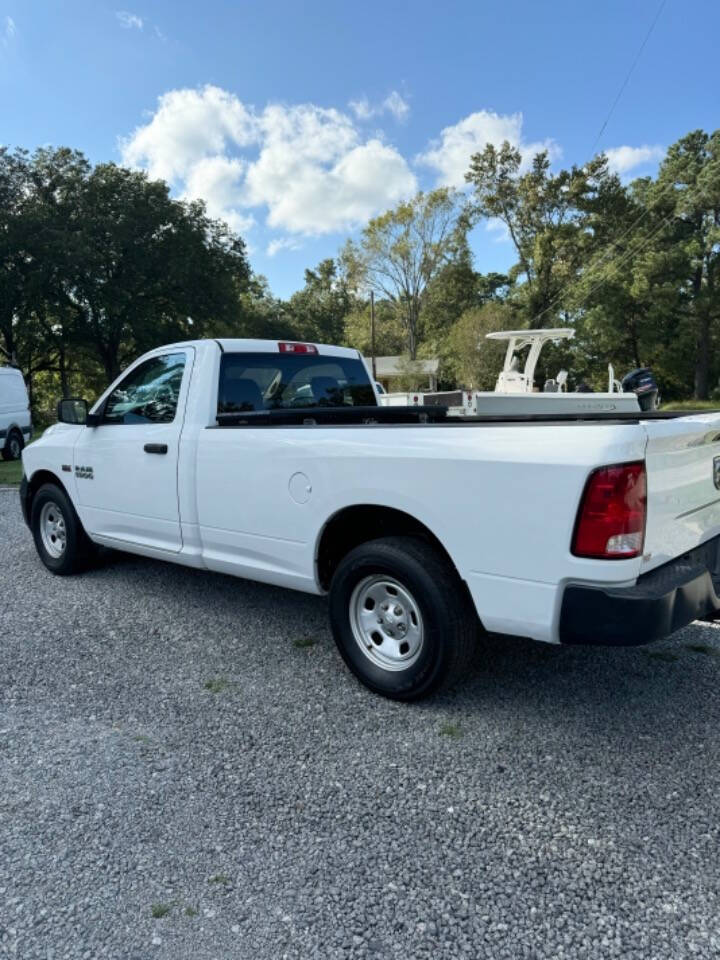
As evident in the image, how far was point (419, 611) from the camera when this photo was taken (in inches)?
112

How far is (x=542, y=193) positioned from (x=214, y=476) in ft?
138

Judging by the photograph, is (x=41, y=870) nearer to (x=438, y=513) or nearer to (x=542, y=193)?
(x=438, y=513)

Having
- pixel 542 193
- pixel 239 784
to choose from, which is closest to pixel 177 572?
pixel 239 784

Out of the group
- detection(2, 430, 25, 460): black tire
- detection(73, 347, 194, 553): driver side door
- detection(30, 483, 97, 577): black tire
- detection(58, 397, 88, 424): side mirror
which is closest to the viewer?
detection(73, 347, 194, 553): driver side door

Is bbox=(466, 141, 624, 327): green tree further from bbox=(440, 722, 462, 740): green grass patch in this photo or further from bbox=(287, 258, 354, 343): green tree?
bbox=(440, 722, 462, 740): green grass patch

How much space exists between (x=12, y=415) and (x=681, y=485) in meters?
15.2

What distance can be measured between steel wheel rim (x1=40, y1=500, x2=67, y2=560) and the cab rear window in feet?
7.22

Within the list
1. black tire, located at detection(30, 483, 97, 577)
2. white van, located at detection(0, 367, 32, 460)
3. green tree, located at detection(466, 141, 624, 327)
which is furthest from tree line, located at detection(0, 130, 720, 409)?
black tire, located at detection(30, 483, 97, 577)

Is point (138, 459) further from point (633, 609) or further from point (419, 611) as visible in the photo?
point (633, 609)

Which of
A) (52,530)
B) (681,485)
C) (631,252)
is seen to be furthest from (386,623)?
(631,252)

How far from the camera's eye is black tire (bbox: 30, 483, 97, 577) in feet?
16.5

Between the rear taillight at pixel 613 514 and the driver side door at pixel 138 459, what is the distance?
2.58 metres

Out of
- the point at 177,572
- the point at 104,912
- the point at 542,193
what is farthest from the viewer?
the point at 542,193

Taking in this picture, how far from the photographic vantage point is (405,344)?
49812 mm
